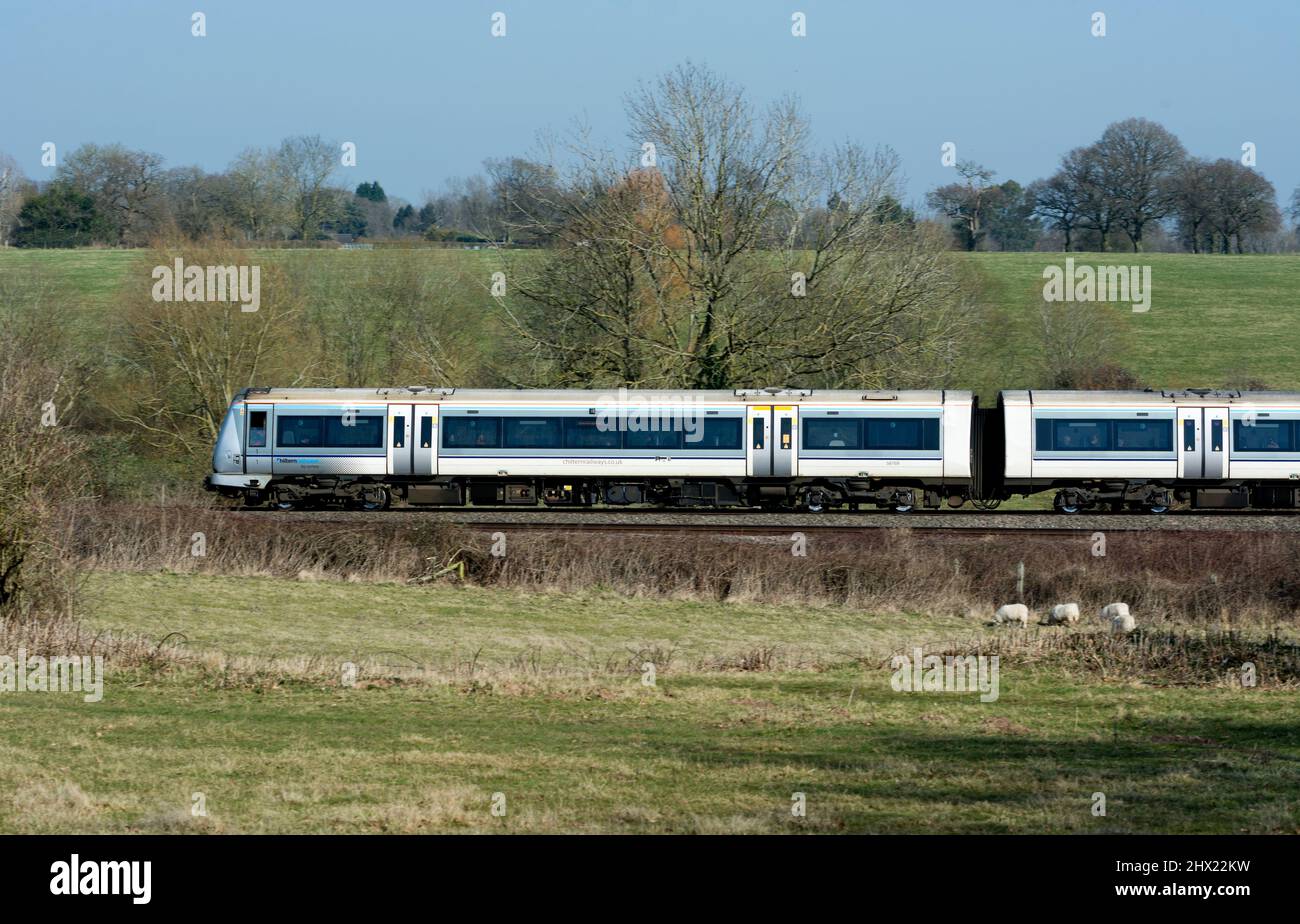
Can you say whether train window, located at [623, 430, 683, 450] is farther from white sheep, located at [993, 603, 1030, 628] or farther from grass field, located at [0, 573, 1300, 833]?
grass field, located at [0, 573, 1300, 833]

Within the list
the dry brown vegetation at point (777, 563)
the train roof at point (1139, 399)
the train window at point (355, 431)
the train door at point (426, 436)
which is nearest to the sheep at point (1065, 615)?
the dry brown vegetation at point (777, 563)

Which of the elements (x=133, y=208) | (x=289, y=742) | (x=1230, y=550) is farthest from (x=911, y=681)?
(x=133, y=208)

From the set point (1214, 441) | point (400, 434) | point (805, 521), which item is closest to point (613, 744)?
point (805, 521)

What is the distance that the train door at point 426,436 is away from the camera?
35250mm

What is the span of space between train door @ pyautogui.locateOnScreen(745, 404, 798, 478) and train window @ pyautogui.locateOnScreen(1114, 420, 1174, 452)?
26.5 feet

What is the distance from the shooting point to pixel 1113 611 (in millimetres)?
23562

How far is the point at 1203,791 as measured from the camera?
10.8 metres

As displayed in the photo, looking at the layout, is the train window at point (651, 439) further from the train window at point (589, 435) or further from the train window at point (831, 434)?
the train window at point (831, 434)

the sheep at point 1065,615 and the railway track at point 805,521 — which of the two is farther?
the railway track at point 805,521

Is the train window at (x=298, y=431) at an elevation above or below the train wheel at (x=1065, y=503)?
above

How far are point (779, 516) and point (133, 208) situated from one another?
210ft

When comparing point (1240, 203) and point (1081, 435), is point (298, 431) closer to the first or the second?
point (1081, 435)

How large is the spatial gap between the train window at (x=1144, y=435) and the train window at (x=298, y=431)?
66.1ft

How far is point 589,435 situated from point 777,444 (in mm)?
4758
